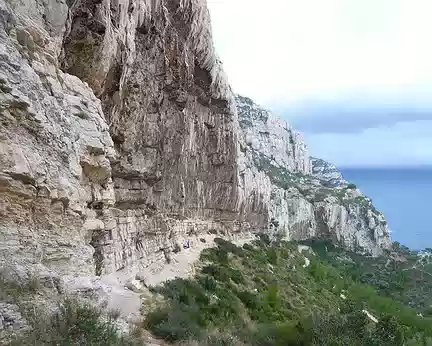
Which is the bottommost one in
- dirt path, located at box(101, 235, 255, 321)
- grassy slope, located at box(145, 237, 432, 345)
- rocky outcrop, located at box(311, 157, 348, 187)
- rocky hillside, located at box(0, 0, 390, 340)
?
grassy slope, located at box(145, 237, 432, 345)

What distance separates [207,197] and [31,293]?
93.6 ft

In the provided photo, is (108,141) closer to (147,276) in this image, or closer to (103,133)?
(103,133)

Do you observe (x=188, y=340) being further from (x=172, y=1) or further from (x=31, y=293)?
(x=172, y=1)

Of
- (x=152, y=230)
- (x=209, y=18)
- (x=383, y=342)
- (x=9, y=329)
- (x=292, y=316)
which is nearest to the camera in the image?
(x=9, y=329)

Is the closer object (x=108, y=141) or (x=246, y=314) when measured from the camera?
(x=108, y=141)

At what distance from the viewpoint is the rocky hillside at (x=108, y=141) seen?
7.61 m

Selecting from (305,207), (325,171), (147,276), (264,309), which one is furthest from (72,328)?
(325,171)

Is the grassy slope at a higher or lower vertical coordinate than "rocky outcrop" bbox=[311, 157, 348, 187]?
lower

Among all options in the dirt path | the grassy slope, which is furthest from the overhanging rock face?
the grassy slope

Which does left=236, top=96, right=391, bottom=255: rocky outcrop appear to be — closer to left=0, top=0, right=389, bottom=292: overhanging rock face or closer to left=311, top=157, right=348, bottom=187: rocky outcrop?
left=311, top=157, right=348, bottom=187: rocky outcrop

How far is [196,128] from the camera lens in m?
32.1

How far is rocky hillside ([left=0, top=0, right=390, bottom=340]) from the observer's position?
7613 mm

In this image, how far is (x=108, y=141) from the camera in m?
11.5

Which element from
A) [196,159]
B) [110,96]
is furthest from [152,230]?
[196,159]
